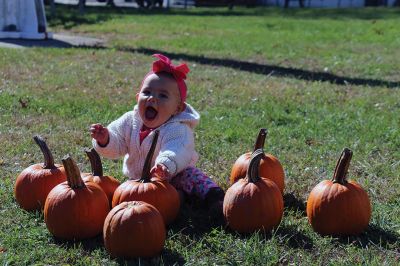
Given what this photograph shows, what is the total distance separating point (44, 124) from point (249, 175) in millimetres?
2998

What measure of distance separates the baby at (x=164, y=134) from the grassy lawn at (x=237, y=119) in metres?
0.17

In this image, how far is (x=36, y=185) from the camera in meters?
3.88

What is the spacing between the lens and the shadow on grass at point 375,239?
A: 358 cm

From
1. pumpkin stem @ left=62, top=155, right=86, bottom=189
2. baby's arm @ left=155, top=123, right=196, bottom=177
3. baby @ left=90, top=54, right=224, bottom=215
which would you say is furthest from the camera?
baby @ left=90, top=54, right=224, bottom=215

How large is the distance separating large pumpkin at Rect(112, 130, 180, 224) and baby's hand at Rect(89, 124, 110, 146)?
18.4 inches

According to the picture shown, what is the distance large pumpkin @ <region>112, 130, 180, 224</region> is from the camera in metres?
3.64

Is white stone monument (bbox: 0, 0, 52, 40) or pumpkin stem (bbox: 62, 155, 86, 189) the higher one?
pumpkin stem (bbox: 62, 155, 86, 189)

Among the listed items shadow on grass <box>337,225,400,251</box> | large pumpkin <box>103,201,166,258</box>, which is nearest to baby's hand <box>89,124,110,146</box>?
large pumpkin <box>103,201,166,258</box>

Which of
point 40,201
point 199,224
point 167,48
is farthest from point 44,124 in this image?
point 167,48

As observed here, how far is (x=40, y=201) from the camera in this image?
12.8ft

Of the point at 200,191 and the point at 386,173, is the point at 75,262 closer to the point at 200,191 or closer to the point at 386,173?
the point at 200,191

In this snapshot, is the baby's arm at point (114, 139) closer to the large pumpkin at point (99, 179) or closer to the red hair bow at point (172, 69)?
the large pumpkin at point (99, 179)

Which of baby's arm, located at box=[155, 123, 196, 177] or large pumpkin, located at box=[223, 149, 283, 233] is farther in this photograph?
baby's arm, located at box=[155, 123, 196, 177]

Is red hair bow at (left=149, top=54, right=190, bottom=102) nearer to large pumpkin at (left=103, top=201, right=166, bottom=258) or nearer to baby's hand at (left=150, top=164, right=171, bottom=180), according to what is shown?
baby's hand at (left=150, top=164, right=171, bottom=180)
